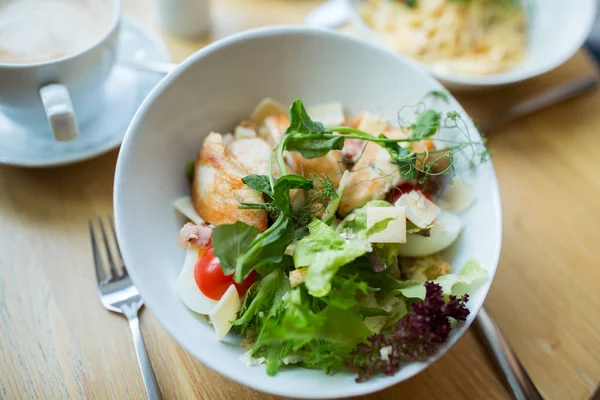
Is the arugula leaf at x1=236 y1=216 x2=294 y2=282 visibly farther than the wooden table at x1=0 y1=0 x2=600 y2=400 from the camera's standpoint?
No

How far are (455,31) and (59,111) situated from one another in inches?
56.2

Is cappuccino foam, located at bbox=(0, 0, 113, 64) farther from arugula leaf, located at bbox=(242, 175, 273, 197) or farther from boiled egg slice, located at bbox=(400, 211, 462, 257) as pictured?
boiled egg slice, located at bbox=(400, 211, 462, 257)

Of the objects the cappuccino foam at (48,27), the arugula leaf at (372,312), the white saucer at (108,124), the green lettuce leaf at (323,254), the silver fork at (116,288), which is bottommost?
the silver fork at (116,288)

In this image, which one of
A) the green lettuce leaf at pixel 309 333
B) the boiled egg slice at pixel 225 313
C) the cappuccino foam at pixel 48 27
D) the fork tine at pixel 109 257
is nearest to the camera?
the green lettuce leaf at pixel 309 333

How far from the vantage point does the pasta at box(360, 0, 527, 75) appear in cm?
192

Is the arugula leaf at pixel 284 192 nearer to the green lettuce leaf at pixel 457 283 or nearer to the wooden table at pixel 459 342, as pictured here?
the green lettuce leaf at pixel 457 283

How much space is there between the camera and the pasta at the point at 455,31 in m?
1.92

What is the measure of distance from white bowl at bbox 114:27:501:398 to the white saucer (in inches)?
11.8

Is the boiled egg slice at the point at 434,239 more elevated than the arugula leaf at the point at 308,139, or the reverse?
the arugula leaf at the point at 308,139

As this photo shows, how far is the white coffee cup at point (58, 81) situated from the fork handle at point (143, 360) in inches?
19.1

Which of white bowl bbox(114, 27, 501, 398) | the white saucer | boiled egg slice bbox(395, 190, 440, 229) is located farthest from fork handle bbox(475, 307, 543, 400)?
the white saucer

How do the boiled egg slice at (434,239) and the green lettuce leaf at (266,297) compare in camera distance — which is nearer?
the green lettuce leaf at (266,297)

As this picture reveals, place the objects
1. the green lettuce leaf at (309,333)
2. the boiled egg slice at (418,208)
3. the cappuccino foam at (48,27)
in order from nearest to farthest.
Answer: the green lettuce leaf at (309,333) → the boiled egg slice at (418,208) → the cappuccino foam at (48,27)

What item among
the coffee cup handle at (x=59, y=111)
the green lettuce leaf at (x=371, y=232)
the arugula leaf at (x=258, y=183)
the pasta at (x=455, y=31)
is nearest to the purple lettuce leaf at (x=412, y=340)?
the green lettuce leaf at (x=371, y=232)
